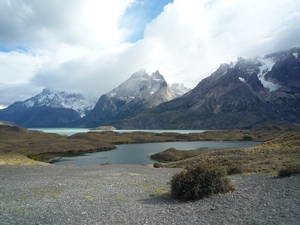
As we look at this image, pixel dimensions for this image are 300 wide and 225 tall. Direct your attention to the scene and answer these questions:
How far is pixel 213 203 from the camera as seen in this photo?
12.8m

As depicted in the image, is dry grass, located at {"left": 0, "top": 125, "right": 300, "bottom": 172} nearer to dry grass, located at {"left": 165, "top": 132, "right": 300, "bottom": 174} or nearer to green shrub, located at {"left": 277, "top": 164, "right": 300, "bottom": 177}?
dry grass, located at {"left": 165, "top": 132, "right": 300, "bottom": 174}

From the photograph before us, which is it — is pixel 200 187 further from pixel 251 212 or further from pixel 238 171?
pixel 238 171

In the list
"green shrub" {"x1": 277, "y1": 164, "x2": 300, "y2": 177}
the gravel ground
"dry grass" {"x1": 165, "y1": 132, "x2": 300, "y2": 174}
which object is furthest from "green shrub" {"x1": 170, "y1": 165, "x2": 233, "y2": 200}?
"dry grass" {"x1": 165, "y1": 132, "x2": 300, "y2": 174}

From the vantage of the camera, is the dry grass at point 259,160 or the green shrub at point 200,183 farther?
the dry grass at point 259,160

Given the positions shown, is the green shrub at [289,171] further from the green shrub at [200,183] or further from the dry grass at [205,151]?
the dry grass at [205,151]

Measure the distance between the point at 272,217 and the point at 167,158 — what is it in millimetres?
60085

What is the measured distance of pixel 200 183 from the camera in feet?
47.3

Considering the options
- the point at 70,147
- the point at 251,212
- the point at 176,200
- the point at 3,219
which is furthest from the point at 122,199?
the point at 70,147

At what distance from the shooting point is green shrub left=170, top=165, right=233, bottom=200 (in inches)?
557

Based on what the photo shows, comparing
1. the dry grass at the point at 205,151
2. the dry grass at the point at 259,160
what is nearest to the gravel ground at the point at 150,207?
the dry grass at the point at 259,160

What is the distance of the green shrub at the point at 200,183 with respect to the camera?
14.2 meters

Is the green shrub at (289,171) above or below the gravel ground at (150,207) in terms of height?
above

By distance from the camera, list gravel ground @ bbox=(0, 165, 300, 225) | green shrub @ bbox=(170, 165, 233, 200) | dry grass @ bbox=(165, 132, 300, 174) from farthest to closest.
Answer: dry grass @ bbox=(165, 132, 300, 174) → green shrub @ bbox=(170, 165, 233, 200) → gravel ground @ bbox=(0, 165, 300, 225)

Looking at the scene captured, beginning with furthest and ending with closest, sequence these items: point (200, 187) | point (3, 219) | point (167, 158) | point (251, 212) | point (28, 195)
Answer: point (167, 158)
point (28, 195)
point (200, 187)
point (3, 219)
point (251, 212)
